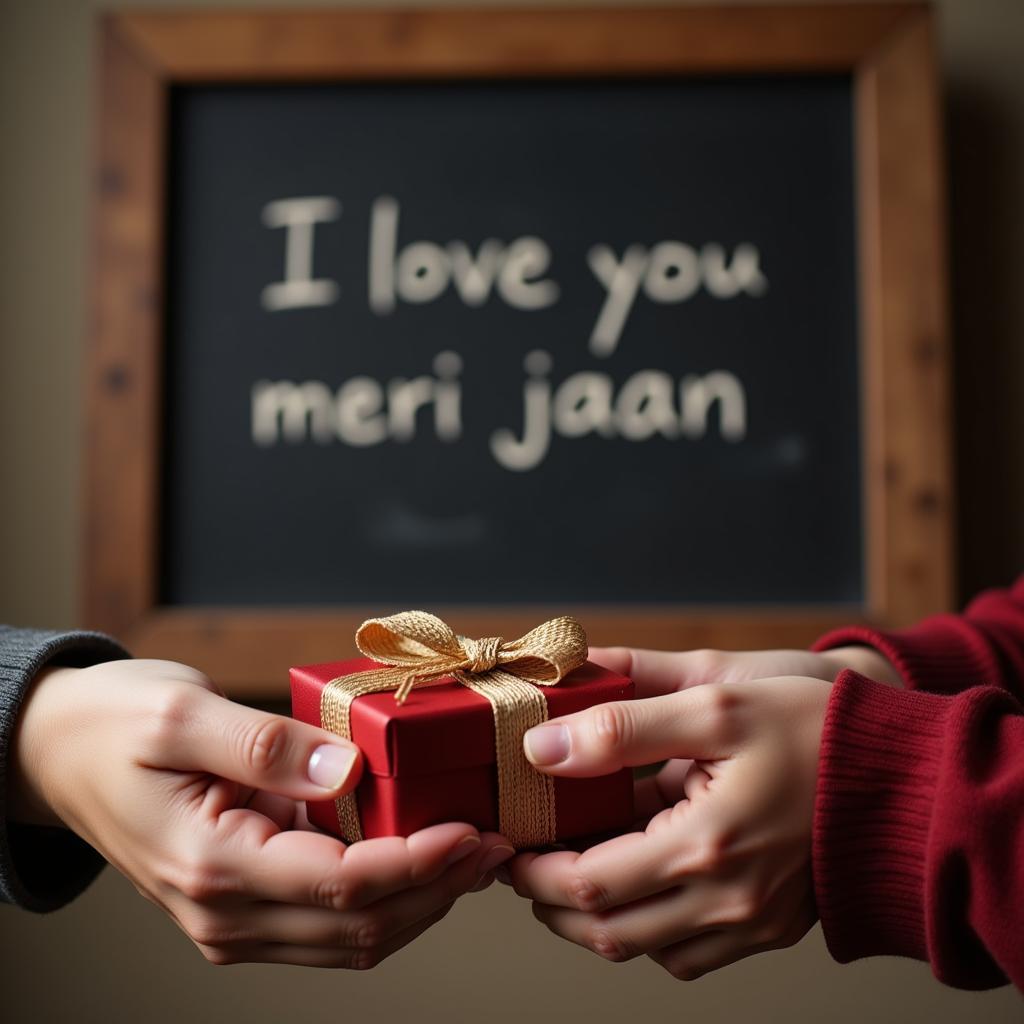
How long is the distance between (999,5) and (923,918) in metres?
1.21

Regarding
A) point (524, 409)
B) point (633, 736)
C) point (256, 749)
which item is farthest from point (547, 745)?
point (524, 409)

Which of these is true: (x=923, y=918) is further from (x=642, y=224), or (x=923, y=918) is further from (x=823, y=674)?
(x=642, y=224)

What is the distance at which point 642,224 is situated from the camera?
117cm

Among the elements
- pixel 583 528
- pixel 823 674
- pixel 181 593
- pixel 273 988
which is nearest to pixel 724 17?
pixel 583 528

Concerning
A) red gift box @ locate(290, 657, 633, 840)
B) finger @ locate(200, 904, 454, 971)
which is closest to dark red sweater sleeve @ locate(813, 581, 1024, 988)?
red gift box @ locate(290, 657, 633, 840)

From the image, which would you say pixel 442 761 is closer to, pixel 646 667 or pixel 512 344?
pixel 646 667

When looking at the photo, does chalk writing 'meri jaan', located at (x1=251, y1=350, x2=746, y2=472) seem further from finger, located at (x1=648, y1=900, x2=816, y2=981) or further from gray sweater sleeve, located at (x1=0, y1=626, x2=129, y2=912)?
finger, located at (x1=648, y1=900, x2=816, y2=981)

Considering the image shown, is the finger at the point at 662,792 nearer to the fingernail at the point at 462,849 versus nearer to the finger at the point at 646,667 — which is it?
the finger at the point at 646,667

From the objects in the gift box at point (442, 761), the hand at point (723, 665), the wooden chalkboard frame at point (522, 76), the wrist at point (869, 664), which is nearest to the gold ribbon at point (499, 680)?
the gift box at point (442, 761)

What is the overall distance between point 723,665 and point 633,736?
214mm

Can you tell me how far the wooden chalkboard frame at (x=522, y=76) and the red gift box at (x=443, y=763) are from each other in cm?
60

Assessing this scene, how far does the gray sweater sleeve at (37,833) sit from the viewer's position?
569mm

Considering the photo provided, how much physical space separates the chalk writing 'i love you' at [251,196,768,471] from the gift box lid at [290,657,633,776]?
653 millimetres

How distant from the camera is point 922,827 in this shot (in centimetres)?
49
